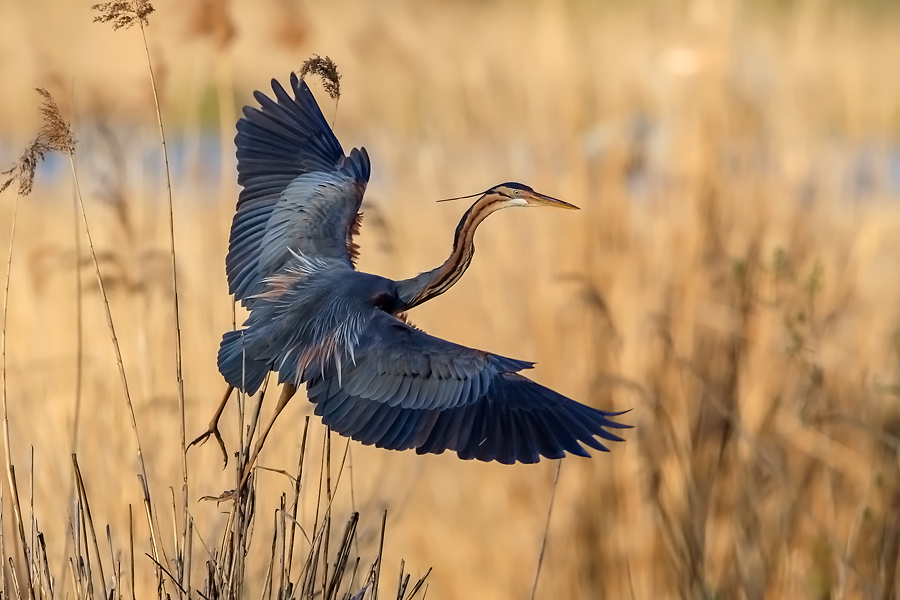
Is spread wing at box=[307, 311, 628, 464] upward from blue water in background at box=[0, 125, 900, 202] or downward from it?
downward

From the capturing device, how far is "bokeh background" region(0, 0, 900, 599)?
3547 mm

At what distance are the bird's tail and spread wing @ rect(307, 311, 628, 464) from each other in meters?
0.10

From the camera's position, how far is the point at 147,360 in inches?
135

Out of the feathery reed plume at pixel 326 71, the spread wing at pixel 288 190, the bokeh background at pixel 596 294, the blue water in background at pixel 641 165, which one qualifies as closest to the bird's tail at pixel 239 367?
Answer: the spread wing at pixel 288 190

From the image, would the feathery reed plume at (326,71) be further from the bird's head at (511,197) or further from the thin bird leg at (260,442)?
the thin bird leg at (260,442)

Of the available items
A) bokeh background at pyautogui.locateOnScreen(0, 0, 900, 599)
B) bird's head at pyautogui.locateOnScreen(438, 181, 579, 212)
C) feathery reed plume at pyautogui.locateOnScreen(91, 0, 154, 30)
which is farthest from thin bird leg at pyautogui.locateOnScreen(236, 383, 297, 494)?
bokeh background at pyautogui.locateOnScreen(0, 0, 900, 599)

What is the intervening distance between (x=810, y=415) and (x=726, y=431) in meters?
0.31

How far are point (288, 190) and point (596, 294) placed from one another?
0.93 m

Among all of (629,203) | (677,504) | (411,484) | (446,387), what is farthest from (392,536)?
(446,387)

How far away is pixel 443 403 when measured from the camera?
2291 millimetres

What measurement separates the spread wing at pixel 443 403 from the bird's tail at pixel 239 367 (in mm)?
104

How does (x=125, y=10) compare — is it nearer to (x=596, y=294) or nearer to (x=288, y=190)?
(x=288, y=190)

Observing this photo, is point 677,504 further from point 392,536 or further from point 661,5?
point 661,5

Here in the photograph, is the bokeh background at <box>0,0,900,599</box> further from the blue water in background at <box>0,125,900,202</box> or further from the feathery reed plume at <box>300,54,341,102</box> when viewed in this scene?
the feathery reed plume at <box>300,54,341,102</box>
